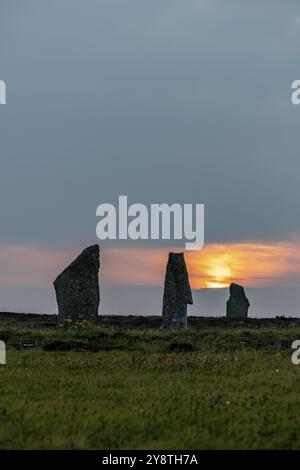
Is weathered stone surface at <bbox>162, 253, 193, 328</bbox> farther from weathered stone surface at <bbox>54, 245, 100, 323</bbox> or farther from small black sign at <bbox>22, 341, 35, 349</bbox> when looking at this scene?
small black sign at <bbox>22, 341, 35, 349</bbox>

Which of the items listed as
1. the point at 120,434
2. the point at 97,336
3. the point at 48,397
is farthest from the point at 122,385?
the point at 97,336

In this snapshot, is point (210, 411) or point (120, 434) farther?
point (210, 411)

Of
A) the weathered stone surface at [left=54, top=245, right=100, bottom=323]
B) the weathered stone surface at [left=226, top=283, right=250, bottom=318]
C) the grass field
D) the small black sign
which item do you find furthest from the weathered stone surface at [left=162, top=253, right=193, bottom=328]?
the weathered stone surface at [left=226, top=283, right=250, bottom=318]

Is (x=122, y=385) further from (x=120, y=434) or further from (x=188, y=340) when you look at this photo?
(x=188, y=340)

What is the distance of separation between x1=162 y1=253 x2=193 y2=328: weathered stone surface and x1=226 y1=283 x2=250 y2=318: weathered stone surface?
24198 mm

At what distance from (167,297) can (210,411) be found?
90.6 ft

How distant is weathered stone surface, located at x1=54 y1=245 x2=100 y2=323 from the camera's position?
37969 millimetres

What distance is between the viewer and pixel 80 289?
125 feet

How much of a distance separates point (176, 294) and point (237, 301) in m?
25.4

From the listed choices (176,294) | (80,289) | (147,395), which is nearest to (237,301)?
(176,294)

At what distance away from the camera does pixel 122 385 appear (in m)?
17.9

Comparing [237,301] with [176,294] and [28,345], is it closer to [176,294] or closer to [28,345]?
[176,294]
